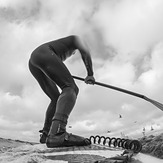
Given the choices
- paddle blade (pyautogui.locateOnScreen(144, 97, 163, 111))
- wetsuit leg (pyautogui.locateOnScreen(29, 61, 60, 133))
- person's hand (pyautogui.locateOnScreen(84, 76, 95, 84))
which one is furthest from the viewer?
paddle blade (pyautogui.locateOnScreen(144, 97, 163, 111))

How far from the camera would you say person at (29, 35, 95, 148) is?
3549 mm

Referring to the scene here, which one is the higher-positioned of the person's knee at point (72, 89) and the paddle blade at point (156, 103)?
the paddle blade at point (156, 103)

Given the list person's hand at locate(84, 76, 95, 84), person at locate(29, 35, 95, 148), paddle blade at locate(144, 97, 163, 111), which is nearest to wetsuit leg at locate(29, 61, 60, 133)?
person at locate(29, 35, 95, 148)

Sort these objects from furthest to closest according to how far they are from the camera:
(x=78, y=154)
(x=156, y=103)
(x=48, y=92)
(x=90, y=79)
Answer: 1. (x=156, y=103)
2. (x=48, y=92)
3. (x=90, y=79)
4. (x=78, y=154)

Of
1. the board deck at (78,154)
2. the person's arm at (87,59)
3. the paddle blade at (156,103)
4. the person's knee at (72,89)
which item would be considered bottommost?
the board deck at (78,154)

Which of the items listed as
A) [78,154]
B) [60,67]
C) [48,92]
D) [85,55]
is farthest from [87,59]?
[78,154]

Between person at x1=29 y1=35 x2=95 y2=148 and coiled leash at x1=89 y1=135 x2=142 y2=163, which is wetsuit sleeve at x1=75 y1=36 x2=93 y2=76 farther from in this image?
coiled leash at x1=89 y1=135 x2=142 y2=163

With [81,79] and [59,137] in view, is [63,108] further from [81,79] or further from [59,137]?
[81,79]

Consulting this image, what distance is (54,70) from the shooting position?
394cm

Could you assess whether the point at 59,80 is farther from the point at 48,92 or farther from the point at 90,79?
the point at 48,92

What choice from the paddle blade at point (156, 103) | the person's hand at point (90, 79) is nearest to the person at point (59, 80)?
the person's hand at point (90, 79)

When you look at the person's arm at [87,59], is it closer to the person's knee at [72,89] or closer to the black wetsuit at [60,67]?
the black wetsuit at [60,67]

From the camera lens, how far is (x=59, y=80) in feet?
12.9

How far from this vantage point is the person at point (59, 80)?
3.55 metres
